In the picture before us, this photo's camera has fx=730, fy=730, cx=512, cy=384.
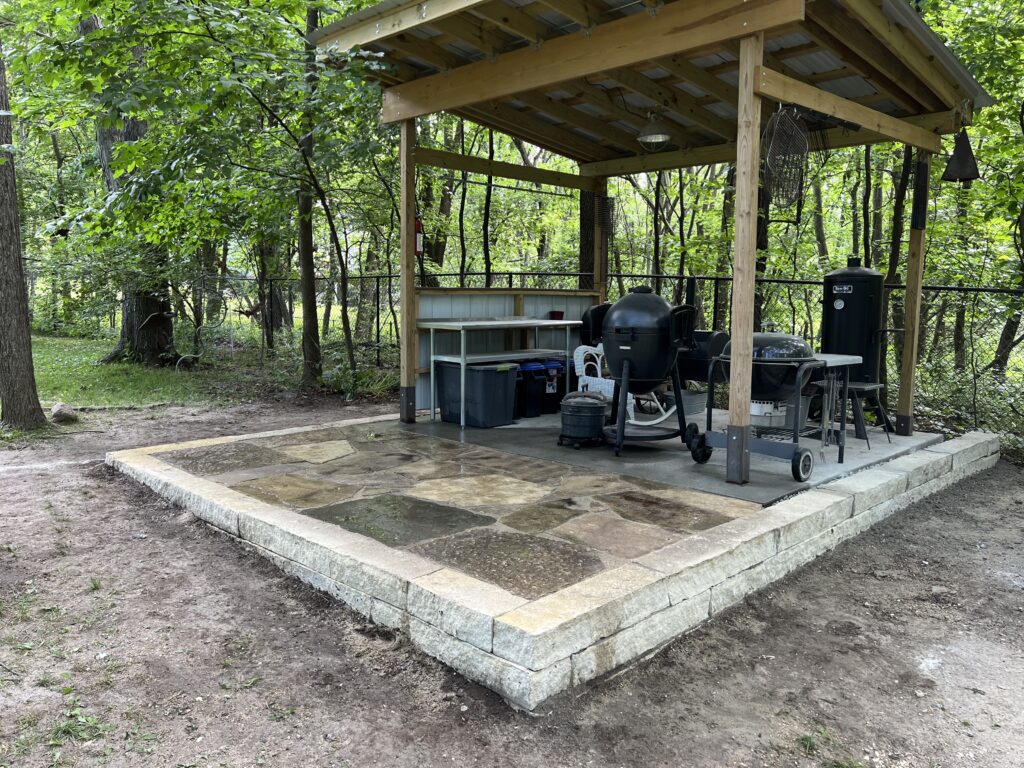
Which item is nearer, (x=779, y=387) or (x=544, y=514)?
(x=544, y=514)

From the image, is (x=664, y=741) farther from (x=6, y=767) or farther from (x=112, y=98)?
(x=112, y=98)

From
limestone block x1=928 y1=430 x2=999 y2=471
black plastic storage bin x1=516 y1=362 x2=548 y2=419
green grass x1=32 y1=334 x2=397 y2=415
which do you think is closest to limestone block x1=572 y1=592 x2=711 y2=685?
limestone block x1=928 y1=430 x2=999 y2=471

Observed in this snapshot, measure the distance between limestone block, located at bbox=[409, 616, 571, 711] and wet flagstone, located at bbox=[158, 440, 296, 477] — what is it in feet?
8.98

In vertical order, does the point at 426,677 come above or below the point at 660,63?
below

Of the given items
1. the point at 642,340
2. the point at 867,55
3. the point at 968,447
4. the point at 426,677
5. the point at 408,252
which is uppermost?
the point at 867,55

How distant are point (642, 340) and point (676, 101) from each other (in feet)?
8.43

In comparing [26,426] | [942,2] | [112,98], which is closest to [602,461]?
[112,98]

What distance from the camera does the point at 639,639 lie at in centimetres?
289

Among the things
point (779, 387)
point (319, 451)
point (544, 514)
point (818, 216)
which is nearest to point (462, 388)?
point (319, 451)

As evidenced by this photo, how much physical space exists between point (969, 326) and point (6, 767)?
29.0ft

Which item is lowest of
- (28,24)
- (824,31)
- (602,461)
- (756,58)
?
(602,461)

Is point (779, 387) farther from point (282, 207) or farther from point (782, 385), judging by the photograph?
point (282, 207)

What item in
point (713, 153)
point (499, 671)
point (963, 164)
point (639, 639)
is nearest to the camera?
point (499, 671)

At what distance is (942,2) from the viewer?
27.2ft
